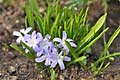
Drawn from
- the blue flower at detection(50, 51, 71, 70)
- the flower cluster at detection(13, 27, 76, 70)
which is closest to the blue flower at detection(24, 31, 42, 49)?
the flower cluster at detection(13, 27, 76, 70)

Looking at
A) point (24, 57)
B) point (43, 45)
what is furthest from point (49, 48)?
point (24, 57)

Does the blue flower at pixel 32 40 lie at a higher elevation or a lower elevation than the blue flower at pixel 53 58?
higher

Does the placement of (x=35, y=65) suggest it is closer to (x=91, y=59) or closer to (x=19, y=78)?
(x=19, y=78)

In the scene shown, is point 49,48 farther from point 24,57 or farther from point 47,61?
point 24,57

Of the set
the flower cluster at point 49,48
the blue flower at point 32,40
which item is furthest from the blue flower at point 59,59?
the blue flower at point 32,40

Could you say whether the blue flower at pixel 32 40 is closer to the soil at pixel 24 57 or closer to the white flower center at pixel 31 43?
the white flower center at pixel 31 43

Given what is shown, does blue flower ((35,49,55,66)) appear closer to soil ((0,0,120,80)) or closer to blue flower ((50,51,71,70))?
blue flower ((50,51,71,70))

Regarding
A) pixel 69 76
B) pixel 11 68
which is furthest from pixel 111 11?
pixel 11 68

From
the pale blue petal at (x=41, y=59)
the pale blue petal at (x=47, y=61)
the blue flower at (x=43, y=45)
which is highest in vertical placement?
the blue flower at (x=43, y=45)
